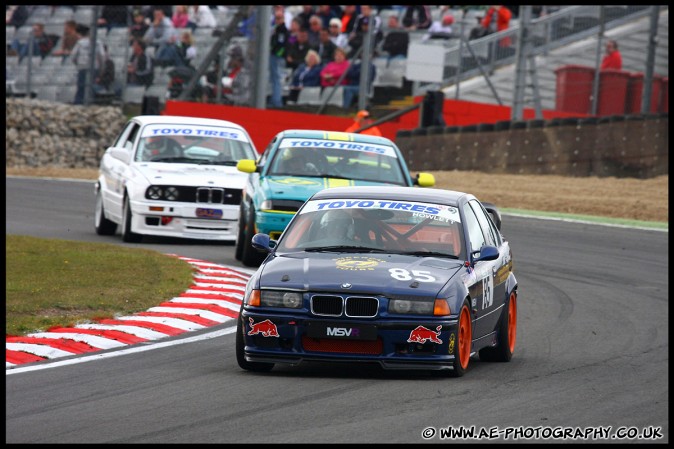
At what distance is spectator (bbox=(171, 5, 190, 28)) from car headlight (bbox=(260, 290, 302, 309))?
1046 inches

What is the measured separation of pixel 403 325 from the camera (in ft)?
28.0

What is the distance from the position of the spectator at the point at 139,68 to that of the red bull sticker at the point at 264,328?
24.1 metres

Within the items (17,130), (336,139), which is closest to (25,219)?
(336,139)

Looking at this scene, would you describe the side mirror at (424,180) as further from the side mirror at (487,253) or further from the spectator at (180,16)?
the spectator at (180,16)

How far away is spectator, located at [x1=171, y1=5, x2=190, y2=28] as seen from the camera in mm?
34719

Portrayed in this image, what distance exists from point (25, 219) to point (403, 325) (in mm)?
13543

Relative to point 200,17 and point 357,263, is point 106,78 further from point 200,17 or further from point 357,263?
point 357,263

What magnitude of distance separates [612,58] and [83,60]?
11951 millimetres

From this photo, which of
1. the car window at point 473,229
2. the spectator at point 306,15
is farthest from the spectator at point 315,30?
the car window at point 473,229

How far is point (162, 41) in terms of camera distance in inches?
1267

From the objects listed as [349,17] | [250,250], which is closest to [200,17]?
[349,17]

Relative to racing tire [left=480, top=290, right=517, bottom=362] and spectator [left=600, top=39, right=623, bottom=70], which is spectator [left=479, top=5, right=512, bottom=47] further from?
racing tire [left=480, top=290, right=517, bottom=362]

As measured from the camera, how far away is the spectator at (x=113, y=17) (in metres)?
32.4

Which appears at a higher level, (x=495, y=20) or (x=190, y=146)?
(x=495, y=20)
